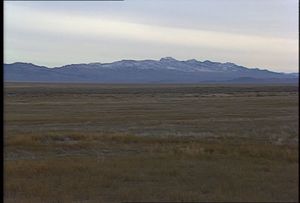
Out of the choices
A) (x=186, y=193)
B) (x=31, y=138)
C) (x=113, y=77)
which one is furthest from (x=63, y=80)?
(x=186, y=193)

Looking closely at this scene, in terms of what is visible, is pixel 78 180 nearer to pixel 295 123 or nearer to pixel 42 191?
pixel 42 191

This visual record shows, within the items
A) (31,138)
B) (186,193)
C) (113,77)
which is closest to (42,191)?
(186,193)

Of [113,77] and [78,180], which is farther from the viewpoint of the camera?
[113,77]

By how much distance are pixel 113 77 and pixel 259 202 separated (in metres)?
155

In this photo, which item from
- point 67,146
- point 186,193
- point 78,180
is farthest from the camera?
point 67,146

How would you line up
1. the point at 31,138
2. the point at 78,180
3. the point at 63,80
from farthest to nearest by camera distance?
the point at 63,80 → the point at 31,138 → the point at 78,180

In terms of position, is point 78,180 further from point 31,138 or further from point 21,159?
point 31,138

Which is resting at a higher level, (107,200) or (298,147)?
(298,147)

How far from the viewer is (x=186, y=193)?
13.6ft

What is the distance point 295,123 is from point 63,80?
509 ft

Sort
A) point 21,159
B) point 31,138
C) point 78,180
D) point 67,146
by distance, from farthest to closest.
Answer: point 31,138 → point 67,146 → point 21,159 → point 78,180

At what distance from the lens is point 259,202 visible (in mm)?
1992

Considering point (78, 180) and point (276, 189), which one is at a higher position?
point (276, 189)

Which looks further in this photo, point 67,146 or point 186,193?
point 67,146
